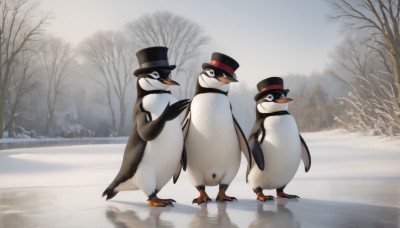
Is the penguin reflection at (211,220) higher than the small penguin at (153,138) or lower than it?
lower

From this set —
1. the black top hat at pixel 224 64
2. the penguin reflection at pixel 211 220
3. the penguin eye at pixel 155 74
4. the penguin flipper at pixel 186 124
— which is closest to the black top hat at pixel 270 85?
the black top hat at pixel 224 64

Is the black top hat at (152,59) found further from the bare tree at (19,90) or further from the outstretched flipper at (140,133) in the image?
the bare tree at (19,90)

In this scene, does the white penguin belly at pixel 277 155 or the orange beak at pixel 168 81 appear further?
the white penguin belly at pixel 277 155

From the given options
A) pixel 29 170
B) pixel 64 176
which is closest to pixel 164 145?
pixel 64 176

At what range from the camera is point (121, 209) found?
3162 mm

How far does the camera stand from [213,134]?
3314mm

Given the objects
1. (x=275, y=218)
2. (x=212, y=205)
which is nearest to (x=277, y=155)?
(x=212, y=205)

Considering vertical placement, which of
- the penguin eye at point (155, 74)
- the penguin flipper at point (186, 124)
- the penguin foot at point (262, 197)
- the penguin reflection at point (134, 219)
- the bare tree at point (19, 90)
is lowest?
the penguin foot at point (262, 197)

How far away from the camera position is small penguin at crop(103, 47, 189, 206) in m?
3.09

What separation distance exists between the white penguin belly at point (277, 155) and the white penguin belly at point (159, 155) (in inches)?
34.1

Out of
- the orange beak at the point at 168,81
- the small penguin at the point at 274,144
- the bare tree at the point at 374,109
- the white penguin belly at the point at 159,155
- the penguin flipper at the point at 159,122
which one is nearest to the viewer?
the penguin flipper at the point at 159,122

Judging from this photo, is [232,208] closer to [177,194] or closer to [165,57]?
[177,194]

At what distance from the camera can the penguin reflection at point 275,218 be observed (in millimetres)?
2502

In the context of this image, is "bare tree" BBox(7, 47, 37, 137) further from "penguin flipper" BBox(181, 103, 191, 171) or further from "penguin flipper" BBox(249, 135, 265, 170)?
"penguin flipper" BBox(249, 135, 265, 170)
